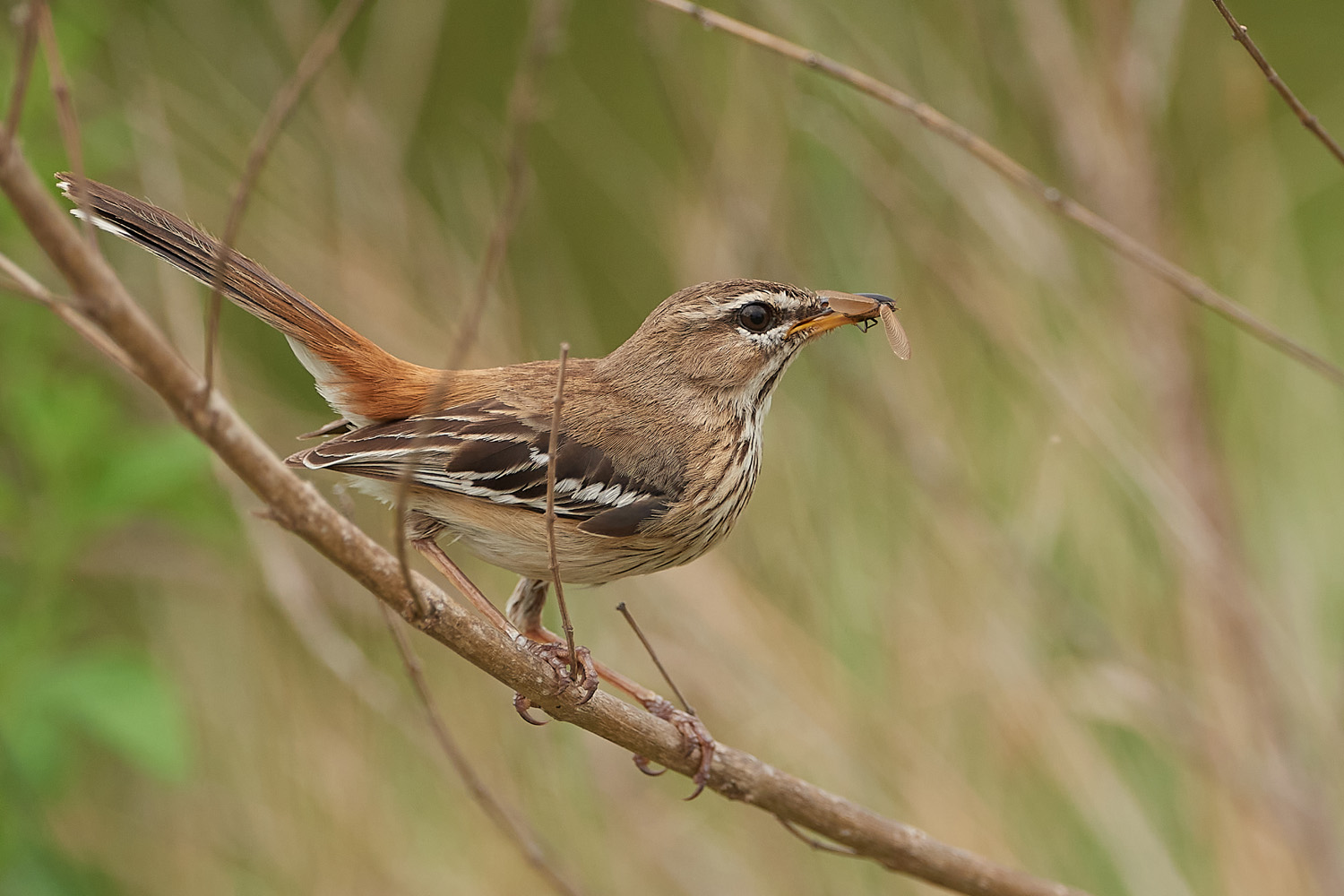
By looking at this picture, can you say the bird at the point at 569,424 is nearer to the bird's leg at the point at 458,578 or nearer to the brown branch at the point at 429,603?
the bird's leg at the point at 458,578

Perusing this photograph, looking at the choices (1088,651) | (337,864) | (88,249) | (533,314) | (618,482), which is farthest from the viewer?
(533,314)

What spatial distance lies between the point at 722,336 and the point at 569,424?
0.59 m

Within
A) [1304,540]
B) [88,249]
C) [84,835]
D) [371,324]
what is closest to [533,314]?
[371,324]

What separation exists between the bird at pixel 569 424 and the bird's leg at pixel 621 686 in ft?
0.09

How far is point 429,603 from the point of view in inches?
92.0

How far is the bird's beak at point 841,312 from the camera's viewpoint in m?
3.42

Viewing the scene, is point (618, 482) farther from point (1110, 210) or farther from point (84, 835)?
point (84, 835)

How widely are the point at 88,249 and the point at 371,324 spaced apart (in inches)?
135

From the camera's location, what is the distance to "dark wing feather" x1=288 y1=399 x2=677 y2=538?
3236 millimetres

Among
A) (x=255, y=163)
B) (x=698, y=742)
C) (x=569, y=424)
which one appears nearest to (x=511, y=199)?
(x=255, y=163)

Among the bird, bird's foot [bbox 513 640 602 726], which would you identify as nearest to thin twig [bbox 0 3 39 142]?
the bird

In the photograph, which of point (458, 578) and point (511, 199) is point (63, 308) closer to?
point (511, 199)

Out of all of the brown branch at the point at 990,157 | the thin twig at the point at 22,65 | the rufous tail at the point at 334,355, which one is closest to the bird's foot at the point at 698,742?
the rufous tail at the point at 334,355

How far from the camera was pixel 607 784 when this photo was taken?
5.30 m
